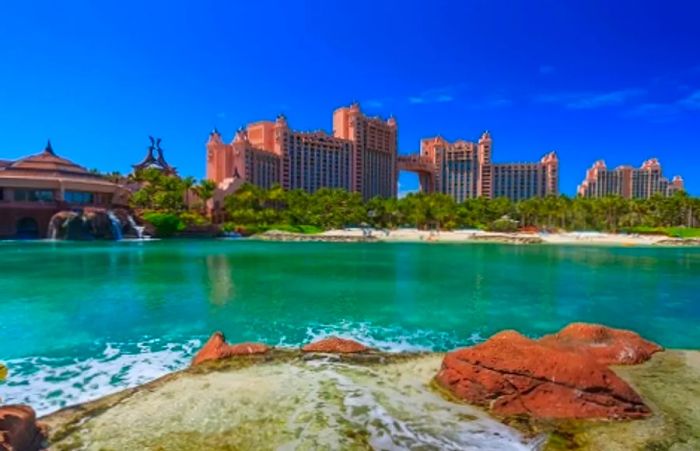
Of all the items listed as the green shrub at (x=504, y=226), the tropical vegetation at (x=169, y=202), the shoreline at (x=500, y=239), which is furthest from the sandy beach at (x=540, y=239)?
the tropical vegetation at (x=169, y=202)

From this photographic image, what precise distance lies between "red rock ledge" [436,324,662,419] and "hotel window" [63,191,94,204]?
75213 mm

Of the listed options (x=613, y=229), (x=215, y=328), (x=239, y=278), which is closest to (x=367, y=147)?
(x=613, y=229)

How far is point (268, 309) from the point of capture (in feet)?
59.3

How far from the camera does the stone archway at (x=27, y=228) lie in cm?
6450

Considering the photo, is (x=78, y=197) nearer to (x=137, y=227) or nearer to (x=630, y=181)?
(x=137, y=227)

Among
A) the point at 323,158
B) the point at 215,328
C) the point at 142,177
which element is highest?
the point at 323,158

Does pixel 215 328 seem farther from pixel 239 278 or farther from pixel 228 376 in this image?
pixel 239 278

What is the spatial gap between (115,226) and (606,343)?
2706 inches

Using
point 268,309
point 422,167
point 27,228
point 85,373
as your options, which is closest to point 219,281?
point 268,309

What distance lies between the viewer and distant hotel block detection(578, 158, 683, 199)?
171 m

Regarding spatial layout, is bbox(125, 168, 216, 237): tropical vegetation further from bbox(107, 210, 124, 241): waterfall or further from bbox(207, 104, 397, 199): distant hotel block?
bbox(207, 104, 397, 199): distant hotel block

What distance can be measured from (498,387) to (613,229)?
9652cm

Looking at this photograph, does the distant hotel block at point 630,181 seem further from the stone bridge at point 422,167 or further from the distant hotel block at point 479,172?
the stone bridge at point 422,167

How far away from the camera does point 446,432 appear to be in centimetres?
695
